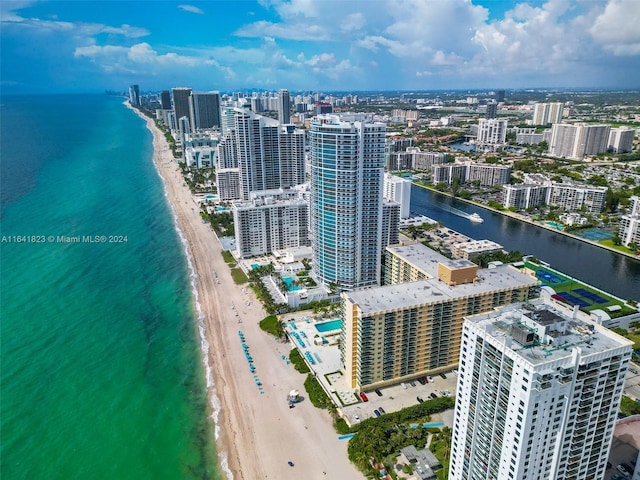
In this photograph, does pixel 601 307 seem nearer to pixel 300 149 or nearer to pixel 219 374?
pixel 219 374

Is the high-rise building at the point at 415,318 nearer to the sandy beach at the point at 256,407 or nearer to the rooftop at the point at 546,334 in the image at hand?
the sandy beach at the point at 256,407

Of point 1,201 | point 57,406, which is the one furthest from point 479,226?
point 1,201

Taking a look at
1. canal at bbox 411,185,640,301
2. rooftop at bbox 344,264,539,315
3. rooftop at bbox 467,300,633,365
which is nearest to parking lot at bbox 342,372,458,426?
rooftop at bbox 344,264,539,315

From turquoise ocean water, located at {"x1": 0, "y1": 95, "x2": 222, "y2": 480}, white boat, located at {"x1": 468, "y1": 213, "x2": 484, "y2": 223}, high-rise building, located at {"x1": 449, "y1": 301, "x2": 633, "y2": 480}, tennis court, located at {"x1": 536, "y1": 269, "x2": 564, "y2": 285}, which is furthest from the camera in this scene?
white boat, located at {"x1": 468, "y1": 213, "x2": 484, "y2": 223}

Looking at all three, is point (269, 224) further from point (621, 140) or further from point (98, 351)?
point (621, 140)

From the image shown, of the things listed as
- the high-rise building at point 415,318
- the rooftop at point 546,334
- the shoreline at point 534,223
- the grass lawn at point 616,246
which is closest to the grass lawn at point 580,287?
the shoreline at point 534,223

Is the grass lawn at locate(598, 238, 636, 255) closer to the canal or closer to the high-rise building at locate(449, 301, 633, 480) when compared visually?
the canal
